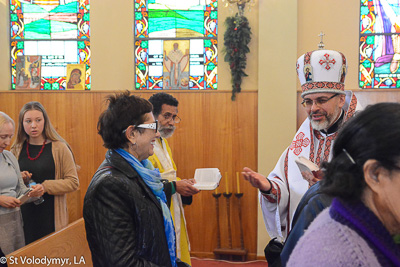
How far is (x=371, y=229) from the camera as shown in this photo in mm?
891

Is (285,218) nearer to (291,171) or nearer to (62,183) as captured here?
(291,171)

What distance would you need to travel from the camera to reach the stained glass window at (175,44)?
580cm

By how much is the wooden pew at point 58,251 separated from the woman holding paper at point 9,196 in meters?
0.60

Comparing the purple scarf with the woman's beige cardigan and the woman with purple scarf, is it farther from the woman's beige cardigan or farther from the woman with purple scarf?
the woman's beige cardigan

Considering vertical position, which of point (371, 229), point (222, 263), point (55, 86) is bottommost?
point (222, 263)

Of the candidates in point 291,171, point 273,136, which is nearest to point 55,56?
point 273,136

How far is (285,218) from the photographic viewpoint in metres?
2.75

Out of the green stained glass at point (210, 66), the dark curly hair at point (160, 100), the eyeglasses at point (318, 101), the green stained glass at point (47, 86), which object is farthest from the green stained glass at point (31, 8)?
the eyeglasses at point (318, 101)

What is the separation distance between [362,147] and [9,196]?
9.25 ft

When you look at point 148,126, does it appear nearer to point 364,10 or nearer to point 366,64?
point 366,64

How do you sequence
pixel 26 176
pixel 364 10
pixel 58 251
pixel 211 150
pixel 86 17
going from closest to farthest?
pixel 58 251, pixel 26 176, pixel 364 10, pixel 211 150, pixel 86 17

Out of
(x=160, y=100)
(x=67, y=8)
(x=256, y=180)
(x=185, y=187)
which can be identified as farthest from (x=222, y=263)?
(x=67, y=8)

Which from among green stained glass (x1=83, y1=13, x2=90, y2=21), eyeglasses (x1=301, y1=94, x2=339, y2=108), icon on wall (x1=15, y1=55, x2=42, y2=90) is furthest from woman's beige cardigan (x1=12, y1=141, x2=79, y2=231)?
green stained glass (x1=83, y1=13, x2=90, y2=21)

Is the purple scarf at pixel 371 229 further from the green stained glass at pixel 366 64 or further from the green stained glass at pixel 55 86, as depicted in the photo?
the green stained glass at pixel 55 86
